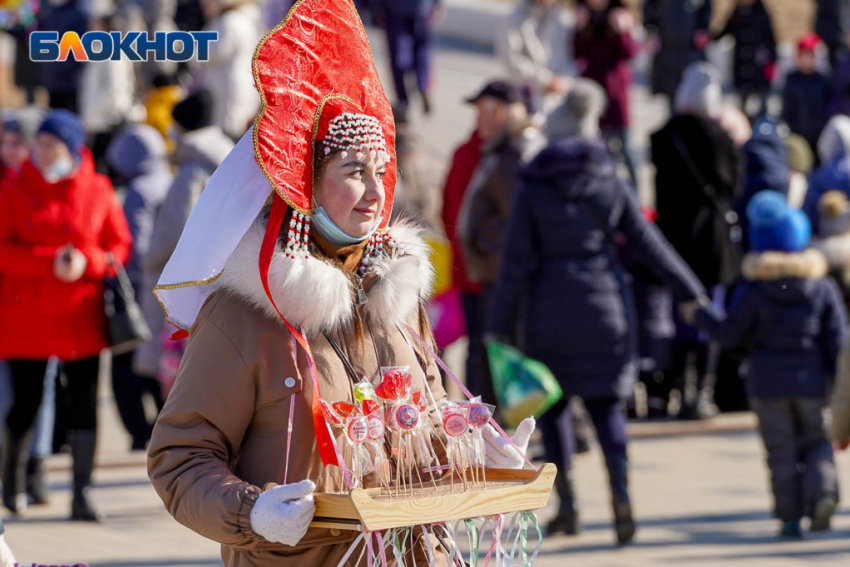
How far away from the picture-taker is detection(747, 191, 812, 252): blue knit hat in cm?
710

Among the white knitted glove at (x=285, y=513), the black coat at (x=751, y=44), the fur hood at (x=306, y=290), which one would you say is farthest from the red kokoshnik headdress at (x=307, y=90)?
the black coat at (x=751, y=44)

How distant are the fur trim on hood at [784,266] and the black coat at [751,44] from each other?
331 inches

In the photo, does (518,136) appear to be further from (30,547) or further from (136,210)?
(30,547)

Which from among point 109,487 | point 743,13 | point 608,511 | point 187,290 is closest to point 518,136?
point 608,511

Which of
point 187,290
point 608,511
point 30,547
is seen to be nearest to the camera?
point 187,290

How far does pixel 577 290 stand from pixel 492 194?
145 centimetres

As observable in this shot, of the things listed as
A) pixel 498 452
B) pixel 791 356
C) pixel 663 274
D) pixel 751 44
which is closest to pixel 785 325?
pixel 791 356

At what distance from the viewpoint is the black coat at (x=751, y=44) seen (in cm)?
1494

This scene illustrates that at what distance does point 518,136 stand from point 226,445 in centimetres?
522

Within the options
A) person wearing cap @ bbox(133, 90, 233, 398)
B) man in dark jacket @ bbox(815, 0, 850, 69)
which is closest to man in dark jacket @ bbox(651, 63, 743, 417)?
person wearing cap @ bbox(133, 90, 233, 398)

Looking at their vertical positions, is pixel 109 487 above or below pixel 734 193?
below

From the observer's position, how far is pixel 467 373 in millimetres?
8539

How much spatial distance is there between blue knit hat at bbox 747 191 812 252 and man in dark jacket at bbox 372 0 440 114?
23.3ft

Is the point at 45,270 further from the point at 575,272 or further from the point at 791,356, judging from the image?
the point at 791,356
